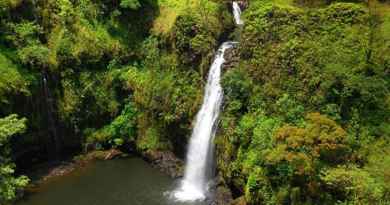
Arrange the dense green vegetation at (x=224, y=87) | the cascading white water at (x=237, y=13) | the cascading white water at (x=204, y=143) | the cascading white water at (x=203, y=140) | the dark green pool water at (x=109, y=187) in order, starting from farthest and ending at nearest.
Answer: the cascading white water at (x=237, y=13) → the cascading white water at (x=203, y=140) → the cascading white water at (x=204, y=143) → the dark green pool water at (x=109, y=187) → the dense green vegetation at (x=224, y=87)

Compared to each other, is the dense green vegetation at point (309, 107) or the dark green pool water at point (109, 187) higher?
the dense green vegetation at point (309, 107)

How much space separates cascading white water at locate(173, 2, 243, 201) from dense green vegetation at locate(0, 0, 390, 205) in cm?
67

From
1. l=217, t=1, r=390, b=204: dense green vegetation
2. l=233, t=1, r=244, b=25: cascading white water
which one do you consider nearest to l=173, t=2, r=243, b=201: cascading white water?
l=217, t=1, r=390, b=204: dense green vegetation

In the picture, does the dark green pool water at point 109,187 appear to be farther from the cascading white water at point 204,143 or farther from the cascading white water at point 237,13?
the cascading white water at point 237,13

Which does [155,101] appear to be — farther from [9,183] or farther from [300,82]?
[9,183]

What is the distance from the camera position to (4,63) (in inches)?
987

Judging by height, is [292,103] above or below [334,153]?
above

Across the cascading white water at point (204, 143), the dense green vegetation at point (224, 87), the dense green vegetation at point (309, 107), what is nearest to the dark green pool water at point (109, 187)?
the cascading white water at point (204, 143)

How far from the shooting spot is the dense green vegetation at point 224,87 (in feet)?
57.7

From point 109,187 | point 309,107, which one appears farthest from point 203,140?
point 309,107

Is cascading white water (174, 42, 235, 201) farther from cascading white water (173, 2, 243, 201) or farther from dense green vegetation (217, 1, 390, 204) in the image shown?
dense green vegetation (217, 1, 390, 204)

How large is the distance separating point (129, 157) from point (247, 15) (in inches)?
432

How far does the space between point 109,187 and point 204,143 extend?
18.5 ft

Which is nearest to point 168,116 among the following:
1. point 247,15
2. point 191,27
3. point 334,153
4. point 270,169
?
point 191,27
